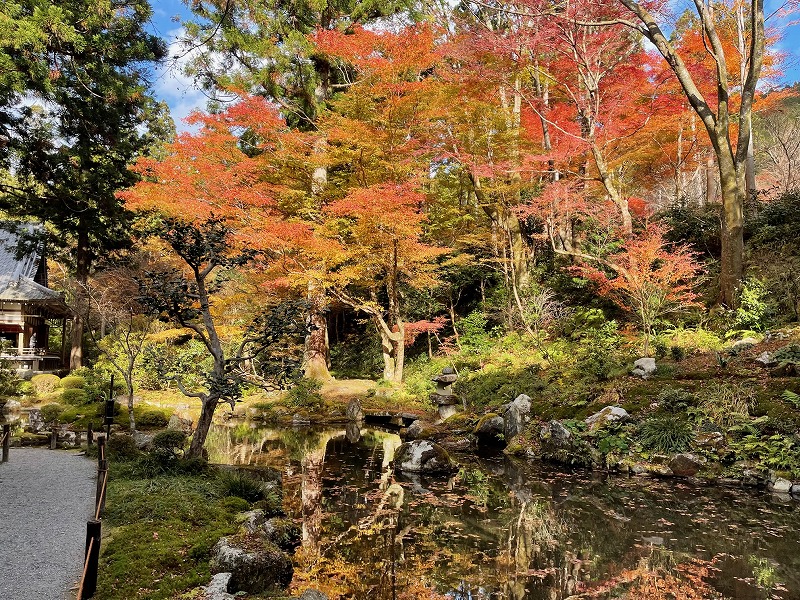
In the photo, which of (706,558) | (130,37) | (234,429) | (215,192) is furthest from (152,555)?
(215,192)

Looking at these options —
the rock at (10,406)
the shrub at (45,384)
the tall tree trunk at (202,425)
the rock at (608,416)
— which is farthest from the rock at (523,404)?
the shrub at (45,384)

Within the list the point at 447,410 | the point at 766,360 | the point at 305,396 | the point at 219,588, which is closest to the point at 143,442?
the point at 219,588

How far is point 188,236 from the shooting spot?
23.1ft

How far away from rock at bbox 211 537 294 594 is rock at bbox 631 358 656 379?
299 inches

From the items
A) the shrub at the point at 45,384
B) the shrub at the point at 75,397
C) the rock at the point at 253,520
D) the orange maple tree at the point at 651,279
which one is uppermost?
the orange maple tree at the point at 651,279

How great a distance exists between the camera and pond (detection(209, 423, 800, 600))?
4242 millimetres

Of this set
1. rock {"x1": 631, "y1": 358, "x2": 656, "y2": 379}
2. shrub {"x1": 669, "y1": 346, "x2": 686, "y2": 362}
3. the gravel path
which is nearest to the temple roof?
the gravel path

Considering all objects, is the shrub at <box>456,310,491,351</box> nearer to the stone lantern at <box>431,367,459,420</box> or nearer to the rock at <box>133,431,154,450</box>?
the stone lantern at <box>431,367,459,420</box>

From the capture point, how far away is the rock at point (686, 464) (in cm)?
732

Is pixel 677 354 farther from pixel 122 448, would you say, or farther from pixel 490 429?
pixel 122 448

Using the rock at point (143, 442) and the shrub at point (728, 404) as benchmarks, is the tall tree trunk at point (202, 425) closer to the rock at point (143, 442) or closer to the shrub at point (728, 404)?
the rock at point (143, 442)

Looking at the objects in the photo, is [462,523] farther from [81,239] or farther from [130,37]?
[81,239]

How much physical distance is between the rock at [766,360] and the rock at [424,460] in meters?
5.45

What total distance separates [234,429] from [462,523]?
27.9ft
